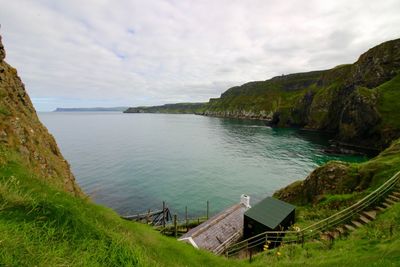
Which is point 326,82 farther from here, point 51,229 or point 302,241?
point 51,229

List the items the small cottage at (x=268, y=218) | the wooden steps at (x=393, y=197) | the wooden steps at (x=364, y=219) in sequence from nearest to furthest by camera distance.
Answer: the wooden steps at (x=364, y=219)
the wooden steps at (x=393, y=197)
the small cottage at (x=268, y=218)

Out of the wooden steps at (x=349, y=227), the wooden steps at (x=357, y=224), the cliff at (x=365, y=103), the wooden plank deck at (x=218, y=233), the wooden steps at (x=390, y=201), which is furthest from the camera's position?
the cliff at (x=365, y=103)

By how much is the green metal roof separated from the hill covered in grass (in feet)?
9.74

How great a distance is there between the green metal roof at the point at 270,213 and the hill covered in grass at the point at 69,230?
117 inches

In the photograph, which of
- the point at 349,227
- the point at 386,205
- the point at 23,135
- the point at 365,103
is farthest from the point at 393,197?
the point at 365,103

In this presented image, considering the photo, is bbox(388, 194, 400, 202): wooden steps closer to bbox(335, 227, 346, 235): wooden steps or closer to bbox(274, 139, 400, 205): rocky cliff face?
bbox(274, 139, 400, 205): rocky cliff face

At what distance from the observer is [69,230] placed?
588 cm

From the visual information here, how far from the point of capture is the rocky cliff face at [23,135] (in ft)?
39.6

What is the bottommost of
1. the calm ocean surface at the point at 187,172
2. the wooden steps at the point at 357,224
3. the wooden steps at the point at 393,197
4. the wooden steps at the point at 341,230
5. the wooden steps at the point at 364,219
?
the calm ocean surface at the point at 187,172

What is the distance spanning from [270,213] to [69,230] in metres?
19.0

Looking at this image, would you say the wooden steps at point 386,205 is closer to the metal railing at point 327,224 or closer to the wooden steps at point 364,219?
the metal railing at point 327,224

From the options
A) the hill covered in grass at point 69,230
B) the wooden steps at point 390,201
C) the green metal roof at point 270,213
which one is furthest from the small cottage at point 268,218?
the wooden steps at point 390,201

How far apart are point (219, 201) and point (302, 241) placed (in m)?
21.9

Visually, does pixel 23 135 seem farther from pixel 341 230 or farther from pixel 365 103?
pixel 365 103
